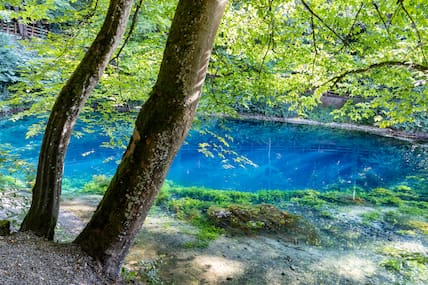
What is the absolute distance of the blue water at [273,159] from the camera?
11874 millimetres

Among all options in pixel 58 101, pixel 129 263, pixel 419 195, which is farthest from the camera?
pixel 419 195

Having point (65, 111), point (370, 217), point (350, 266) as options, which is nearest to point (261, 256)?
point (350, 266)

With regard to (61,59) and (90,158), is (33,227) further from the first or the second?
(90,158)

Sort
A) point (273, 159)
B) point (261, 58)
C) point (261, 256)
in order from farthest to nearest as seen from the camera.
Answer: point (273, 159) → point (261, 58) → point (261, 256)

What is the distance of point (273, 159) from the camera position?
16.0 meters

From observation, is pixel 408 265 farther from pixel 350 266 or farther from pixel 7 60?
pixel 7 60

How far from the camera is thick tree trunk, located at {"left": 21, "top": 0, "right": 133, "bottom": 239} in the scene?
2670 mm

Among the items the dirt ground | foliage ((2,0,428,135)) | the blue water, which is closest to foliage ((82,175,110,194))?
the blue water

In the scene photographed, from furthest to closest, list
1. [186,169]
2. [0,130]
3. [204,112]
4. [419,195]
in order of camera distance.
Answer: [0,130] → [186,169] → [419,195] → [204,112]

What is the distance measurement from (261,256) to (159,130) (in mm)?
3228

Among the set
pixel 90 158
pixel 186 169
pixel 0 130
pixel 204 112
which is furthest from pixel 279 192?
pixel 0 130

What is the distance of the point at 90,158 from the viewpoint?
522 inches

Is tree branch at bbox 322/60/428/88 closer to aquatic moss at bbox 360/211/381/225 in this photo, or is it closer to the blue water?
the blue water

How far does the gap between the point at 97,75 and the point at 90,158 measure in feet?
37.5
